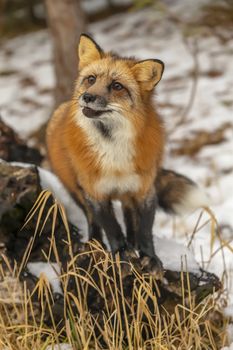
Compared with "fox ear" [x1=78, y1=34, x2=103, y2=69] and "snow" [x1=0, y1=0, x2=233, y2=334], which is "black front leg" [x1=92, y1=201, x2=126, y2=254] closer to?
"snow" [x1=0, y1=0, x2=233, y2=334]

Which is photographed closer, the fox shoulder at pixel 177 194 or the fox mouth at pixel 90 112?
the fox mouth at pixel 90 112

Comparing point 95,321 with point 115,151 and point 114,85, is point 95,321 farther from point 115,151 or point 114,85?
point 114,85

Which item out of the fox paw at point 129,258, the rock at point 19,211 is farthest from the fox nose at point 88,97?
the fox paw at point 129,258

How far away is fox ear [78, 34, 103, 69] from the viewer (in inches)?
160

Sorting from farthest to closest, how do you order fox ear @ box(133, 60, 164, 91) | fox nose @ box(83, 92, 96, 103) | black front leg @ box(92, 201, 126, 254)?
black front leg @ box(92, 201, 126, 254) < fox ear @ box(133, 60, 164, 91) < fox nose @ box(83, 92, 96, 103)

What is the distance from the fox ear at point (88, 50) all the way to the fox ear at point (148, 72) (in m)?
0.36

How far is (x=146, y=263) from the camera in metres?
4.09

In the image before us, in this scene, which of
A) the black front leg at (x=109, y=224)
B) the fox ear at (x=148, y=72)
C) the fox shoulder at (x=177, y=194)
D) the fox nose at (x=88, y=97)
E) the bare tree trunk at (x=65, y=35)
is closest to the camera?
the fox nose at (x=88, y=97)

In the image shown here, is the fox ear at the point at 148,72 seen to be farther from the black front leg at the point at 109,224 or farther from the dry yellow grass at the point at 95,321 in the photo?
the dry yellow grass at the point at 95,321

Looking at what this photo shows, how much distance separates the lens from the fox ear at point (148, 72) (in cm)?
Answer: 376

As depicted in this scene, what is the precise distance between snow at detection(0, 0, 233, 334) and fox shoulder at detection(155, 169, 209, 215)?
0.30 meters

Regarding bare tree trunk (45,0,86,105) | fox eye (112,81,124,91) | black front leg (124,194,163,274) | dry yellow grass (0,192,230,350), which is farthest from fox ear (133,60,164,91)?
bare tree trunk (45,0,86,105)

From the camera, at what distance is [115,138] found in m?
3.81

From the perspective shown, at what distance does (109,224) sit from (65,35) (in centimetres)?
551
